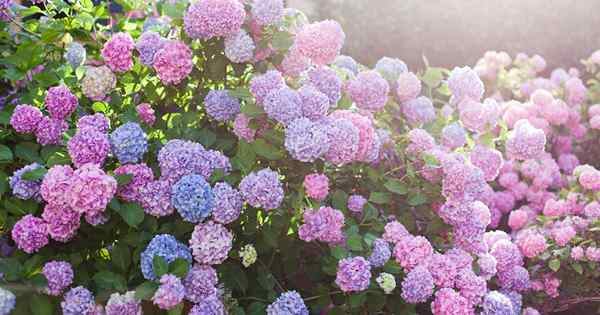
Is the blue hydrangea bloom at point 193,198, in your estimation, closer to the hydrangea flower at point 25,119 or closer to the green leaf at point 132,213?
the green leaf at point 132,213

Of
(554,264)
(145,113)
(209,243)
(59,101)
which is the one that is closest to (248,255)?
(209,243)

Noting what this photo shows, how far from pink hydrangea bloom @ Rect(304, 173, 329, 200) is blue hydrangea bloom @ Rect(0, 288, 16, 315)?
0.82m

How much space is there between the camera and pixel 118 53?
208 cm

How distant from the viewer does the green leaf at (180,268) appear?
1653 mm

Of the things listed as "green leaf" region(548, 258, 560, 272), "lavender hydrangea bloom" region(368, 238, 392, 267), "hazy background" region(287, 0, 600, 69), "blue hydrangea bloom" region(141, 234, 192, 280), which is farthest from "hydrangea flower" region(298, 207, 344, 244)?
"hazy background" region(287, 0, 600, 69)

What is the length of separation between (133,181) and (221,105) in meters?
0.42

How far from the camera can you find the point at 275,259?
2.10m

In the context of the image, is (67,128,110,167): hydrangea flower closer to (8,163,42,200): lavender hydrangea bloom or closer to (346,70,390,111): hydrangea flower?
(8,163,42,200): lavender hydrangea bloom

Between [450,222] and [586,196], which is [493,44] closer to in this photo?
[586,196]

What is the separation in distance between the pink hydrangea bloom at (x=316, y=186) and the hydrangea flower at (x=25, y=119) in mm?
831

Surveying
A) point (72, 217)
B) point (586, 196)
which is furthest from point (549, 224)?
point (72, 217)

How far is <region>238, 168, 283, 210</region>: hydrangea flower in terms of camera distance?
1.77 meters

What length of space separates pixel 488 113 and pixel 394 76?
36cm

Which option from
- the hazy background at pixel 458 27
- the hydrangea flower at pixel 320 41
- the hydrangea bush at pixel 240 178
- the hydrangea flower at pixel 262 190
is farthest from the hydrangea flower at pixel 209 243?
the hazy background at pixel 458 27
